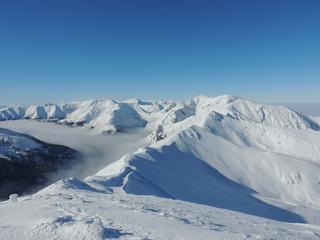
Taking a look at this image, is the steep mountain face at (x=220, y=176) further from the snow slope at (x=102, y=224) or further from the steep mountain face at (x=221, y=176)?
the snow slope at (x=102, y=224)

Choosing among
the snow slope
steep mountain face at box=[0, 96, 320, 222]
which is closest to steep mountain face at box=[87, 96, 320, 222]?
steep mountain face at box=[0, 96, 320, 222]

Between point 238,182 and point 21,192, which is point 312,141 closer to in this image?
point 238,182

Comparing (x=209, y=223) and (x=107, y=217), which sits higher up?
(x=107, y=217)

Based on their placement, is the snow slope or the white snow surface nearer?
the snow slope

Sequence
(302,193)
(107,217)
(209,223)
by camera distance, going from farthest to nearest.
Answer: (302,193) → (209,223) → (107,217)

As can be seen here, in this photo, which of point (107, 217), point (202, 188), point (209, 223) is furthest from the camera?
point (202, 188)

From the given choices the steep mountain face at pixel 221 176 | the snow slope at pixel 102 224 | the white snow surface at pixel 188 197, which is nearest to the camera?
the snow slope at pixel 102 224

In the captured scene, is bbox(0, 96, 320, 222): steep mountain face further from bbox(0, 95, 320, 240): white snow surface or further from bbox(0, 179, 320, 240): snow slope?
bbox(0, 179, 320, 240): snow slope

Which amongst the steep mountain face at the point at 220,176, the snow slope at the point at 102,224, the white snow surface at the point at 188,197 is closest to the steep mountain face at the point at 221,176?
the steep mountain face at the point at 220,176

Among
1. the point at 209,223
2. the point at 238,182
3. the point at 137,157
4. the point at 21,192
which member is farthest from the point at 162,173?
the point at 21,192
